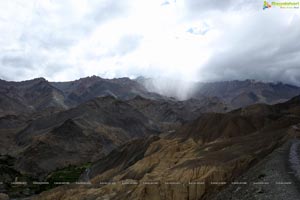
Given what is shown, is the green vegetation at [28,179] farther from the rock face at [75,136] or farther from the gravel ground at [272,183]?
the gravel ground at [272,183]

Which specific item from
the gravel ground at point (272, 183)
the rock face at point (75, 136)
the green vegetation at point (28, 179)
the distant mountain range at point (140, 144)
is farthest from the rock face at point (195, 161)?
the rock face at point (75, 136)

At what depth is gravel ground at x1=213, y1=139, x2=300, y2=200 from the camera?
60.8 ft

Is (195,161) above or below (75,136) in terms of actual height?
below

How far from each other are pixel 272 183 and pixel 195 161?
24490 mm

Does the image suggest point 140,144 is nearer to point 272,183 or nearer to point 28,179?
point 28,179

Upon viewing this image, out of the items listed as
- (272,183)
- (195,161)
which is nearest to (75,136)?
(195,161)

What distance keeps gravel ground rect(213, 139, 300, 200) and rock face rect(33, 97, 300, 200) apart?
6616mm

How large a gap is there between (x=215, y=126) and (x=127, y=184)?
1635 inches

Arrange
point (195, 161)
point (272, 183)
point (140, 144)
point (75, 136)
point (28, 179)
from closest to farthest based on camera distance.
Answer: point (272, 183)
point (195, 161)
point (140, 144)
point (28, 179)
point (75, 136)

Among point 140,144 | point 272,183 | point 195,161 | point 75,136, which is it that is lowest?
point 272,183

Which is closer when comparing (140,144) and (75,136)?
(140,144)

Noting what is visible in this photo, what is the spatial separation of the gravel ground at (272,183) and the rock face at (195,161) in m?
6.62

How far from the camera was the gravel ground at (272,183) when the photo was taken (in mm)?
18547

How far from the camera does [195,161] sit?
4488cm
